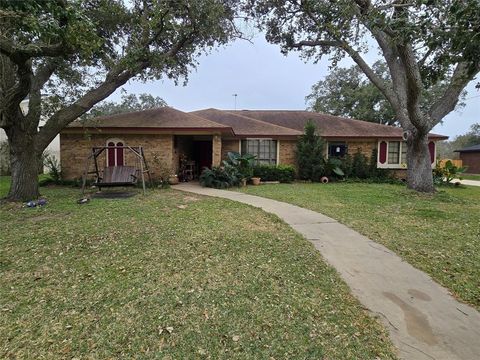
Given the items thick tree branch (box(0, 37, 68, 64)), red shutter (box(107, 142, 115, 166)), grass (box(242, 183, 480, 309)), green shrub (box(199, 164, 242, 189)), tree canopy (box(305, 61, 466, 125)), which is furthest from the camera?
tree canopy (box(305, 61, 466, 125))

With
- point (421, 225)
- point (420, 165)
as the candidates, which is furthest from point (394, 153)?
point (421, 225)

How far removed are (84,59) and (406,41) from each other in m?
7.84

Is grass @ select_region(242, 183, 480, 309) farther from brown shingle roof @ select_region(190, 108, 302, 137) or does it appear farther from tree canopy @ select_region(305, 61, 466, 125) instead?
tree canopy @ select_region(305, 61, 466, 125)

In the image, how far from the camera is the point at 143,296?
3.13 metres

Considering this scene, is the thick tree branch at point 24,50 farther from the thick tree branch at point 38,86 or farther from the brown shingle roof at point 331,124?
the brown shingle roof at point 331,124

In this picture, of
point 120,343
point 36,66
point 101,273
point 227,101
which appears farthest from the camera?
point 227,101

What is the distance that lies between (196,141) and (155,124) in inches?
202

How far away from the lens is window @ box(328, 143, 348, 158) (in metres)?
15.8

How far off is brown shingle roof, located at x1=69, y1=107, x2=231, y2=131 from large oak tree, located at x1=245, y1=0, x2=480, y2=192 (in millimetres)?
5572

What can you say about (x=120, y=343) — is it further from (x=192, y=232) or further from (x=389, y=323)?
(x=192, y=232)

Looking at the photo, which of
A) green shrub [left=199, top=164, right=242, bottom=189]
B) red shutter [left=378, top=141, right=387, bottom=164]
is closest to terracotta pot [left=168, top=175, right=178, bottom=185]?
green shrub [left=199, top=164, right=242, bottom=189]

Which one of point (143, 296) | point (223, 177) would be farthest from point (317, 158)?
point (143, 296)

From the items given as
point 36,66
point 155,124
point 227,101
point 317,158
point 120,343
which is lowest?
point 120,343

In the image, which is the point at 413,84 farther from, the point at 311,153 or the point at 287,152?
the point at 287,152
